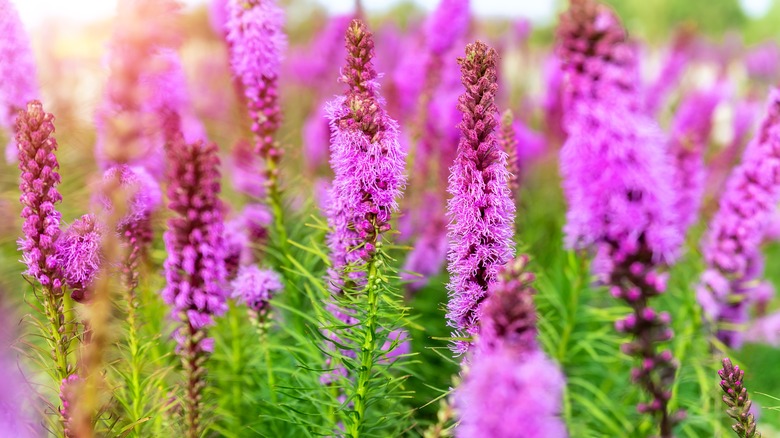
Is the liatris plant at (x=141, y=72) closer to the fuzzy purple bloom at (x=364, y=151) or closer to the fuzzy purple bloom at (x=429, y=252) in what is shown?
the fuzzy purple bloom at (x=364, y=151)

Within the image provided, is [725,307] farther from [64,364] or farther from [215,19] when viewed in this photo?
[215,19]

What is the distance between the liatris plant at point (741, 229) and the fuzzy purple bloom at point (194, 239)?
7.16 ft

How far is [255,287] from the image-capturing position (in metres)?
2.32

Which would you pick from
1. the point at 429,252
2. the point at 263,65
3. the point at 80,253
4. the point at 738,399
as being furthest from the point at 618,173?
the point at 429,252

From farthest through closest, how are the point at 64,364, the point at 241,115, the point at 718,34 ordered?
the point at 718,34
the point at 241,115
the point at 64,364

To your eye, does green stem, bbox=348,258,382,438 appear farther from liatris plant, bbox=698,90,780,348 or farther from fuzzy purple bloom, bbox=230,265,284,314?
liatris plant, bbox=698,90,780,348

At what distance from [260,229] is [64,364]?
1.35m

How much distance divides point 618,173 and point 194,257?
1198 millimetres

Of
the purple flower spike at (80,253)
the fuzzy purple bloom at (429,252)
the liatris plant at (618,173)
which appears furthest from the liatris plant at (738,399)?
the fuzzy purple bloom at (429,252)

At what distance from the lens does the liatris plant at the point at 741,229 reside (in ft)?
8.20

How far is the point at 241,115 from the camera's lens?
3262 millimetres

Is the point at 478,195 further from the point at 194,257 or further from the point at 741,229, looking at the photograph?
the point at 741,229

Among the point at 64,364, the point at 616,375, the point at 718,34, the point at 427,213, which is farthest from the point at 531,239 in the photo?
the point at 718,34

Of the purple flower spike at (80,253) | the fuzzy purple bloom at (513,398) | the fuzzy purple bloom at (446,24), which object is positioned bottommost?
the fuzzy purple bloom at (513,398)
